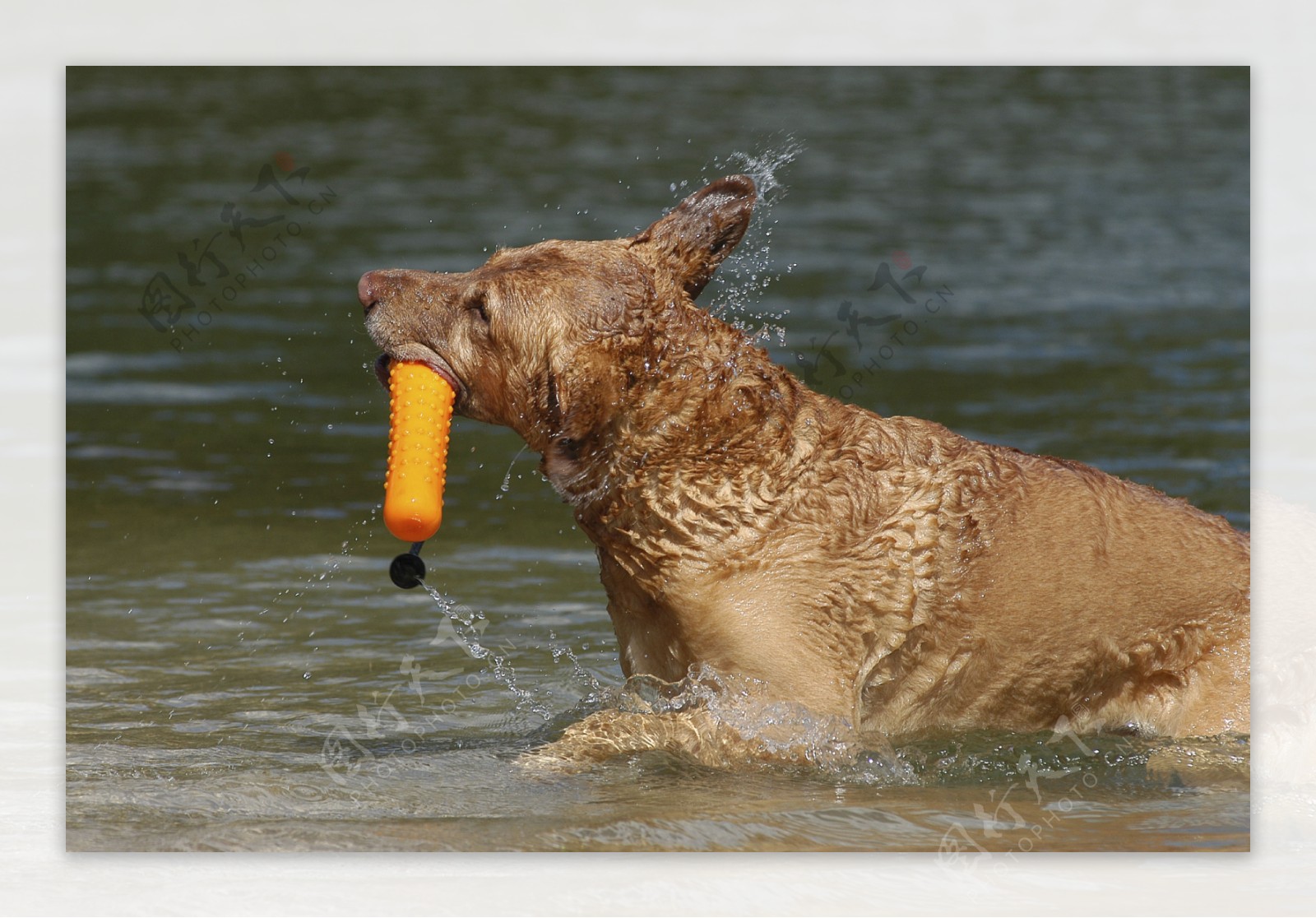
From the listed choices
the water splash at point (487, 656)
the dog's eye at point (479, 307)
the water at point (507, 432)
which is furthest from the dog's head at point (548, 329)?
the water splash at point (487, 656)

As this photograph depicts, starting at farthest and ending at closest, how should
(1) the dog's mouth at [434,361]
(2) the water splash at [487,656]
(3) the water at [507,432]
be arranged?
(2) the water splash at [487,656] → (3) the water at [507,432] → (1) the dog's mouth at [434,361]

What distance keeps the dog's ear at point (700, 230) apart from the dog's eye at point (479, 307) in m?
0.53

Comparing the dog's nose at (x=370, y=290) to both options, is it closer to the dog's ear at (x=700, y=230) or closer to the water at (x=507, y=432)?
the dog's ear at (x=700, y=230)

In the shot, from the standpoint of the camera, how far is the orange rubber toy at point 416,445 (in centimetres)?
532

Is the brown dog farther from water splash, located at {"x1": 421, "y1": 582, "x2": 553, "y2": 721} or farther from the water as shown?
water splash, located at {"x1": 421, "y1": 582, "x2": 553, "y2": 721}

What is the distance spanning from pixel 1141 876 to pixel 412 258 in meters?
8.97

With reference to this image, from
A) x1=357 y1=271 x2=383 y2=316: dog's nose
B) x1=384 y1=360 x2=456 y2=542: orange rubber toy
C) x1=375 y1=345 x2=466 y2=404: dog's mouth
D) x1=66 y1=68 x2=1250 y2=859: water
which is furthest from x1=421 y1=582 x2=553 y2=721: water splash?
x1=357 y1=271 x2=383 y2=316: dog's nose

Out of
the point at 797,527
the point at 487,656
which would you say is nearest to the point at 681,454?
the point at 797,527

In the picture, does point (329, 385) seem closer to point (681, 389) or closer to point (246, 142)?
point (246, 142)

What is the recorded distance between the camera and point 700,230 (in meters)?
5.54

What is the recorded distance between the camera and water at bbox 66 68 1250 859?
548 centimetres

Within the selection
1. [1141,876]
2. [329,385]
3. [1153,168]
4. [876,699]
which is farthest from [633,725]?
[1153,168]

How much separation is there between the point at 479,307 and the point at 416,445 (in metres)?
0.46

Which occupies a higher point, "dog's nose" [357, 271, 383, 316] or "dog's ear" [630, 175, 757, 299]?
"dog's ear" [630, 175, 757, 299]
